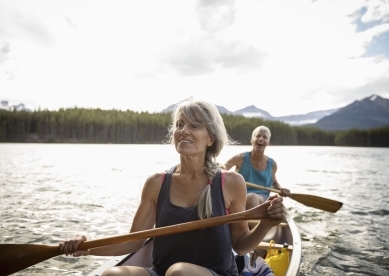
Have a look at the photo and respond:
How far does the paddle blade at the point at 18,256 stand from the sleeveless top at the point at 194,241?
3.48 feet

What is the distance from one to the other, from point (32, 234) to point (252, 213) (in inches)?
272

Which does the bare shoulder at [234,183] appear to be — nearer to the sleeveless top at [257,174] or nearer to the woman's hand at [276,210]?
the woman's hand at [276,210]

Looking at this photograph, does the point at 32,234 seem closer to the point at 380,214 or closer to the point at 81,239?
the point at 81,239

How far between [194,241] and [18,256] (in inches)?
62.8

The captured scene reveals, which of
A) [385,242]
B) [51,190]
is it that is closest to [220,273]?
[385,242]

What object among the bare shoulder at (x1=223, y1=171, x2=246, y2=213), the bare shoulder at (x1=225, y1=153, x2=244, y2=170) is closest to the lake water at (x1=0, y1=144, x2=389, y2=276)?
the bare shoulder at (x1=225, y1=153, x2=244, y2=170)

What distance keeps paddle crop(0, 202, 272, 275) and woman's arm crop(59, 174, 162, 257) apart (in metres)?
0.07

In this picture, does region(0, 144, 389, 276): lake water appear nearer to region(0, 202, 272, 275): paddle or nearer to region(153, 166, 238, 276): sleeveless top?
region(0, 202, 272, 275): paddle

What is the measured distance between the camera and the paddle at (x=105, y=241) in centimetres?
261

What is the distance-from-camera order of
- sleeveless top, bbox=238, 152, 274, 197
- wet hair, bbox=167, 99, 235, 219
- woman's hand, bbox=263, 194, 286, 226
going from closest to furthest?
1. woman's hand, bbox=263, 194, 286, 226
2. wet hair, bbox=167, 99, 235, 219
3. sleeveless top, bbox=238, 152, 274, 197

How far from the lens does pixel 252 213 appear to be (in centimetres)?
265

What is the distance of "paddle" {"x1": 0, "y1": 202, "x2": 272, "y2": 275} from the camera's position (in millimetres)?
2613

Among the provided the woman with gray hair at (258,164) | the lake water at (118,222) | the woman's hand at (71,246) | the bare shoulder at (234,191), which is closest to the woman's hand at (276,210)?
the bare shoulder at (234,191)

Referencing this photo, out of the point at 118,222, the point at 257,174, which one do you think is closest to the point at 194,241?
the point at 257,174
